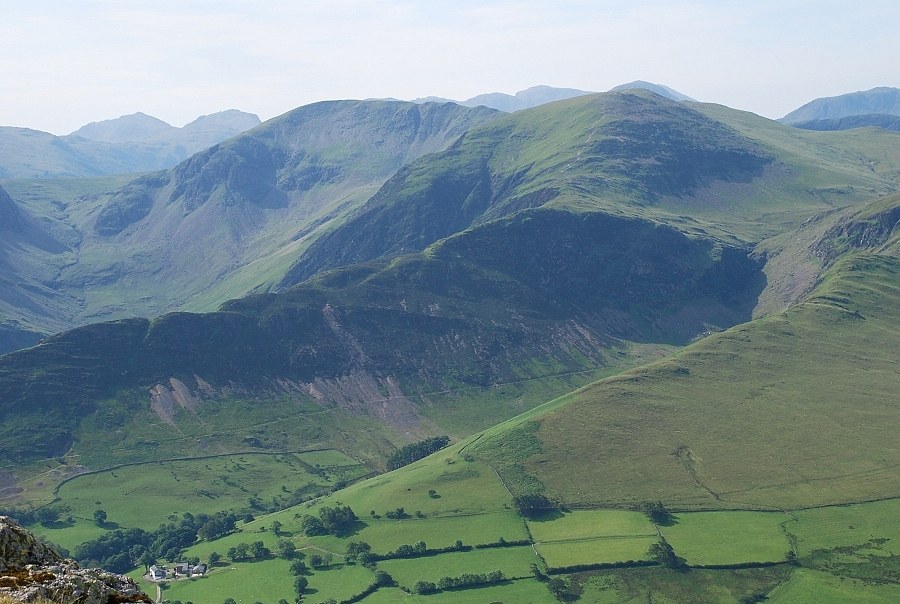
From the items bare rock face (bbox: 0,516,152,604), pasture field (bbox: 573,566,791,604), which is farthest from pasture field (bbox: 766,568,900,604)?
bare rock face (bbox: 0,516,152,604)

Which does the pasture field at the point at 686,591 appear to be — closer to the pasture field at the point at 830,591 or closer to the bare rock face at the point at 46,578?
the pasture field at the point at 830,591

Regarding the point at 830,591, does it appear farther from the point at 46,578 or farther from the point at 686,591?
the point at 46,578

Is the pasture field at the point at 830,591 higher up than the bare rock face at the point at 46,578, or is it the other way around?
the bare rock face at the point at 46,578

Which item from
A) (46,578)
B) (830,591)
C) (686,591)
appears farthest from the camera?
(686,591)

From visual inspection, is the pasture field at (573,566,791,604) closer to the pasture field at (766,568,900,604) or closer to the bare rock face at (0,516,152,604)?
the pasture field at (766,568,900,604)

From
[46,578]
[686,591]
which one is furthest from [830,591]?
[46,578]

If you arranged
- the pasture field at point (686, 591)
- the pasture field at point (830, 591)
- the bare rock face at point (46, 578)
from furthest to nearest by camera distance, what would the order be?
the pasture field at point (686, 591) → the pasture field at point (830, 591) → the bare rock face at point (46, 578)

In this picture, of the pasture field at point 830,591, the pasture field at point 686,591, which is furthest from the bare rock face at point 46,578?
the pasture field at point 830,591

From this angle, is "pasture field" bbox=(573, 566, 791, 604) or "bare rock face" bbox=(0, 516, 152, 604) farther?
"pasture field" bbox=(573, 566, 791, 604)
